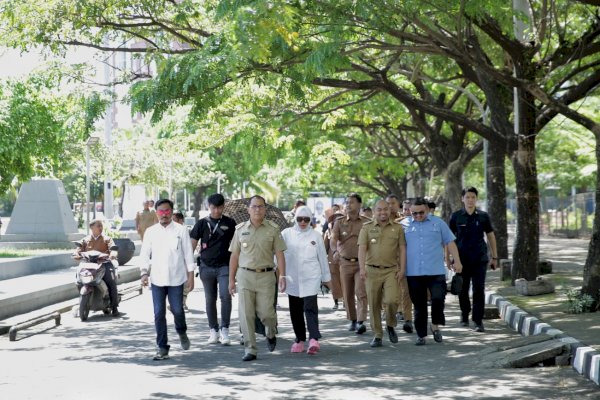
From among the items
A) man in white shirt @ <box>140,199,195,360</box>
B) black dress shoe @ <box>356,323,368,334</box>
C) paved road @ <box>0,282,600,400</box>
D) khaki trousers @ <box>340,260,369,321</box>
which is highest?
man in white shirt @ <box>140,199,195,360</box>

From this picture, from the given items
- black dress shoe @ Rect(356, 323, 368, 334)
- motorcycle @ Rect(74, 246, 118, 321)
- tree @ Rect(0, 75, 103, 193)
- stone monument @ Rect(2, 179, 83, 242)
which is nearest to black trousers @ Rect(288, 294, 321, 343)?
black dress shoe @ Rect(356, 323, 368, 334)

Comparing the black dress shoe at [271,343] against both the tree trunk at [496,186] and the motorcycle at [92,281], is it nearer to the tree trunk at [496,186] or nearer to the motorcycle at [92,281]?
the motorcycle at [92,281]

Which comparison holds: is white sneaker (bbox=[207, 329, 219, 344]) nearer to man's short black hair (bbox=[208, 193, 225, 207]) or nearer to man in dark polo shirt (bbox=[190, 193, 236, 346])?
man in dark polo shirt (bbox=[190, 193, 236, 346])

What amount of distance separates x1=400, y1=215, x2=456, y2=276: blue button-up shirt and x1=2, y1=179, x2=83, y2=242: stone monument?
79.0 ft

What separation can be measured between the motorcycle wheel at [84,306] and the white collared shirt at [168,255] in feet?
14.7

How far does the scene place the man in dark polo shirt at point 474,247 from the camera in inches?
549

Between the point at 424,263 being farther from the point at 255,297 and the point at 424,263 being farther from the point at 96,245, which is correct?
the point at 96,245

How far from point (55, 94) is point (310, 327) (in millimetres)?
9082

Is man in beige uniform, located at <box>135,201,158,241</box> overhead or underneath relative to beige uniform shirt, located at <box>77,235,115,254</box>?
overhead

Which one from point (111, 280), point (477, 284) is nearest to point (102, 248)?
point (111, 280)

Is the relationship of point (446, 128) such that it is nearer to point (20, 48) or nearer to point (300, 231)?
point (20, 48)

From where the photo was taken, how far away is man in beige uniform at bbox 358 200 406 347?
12.7 m

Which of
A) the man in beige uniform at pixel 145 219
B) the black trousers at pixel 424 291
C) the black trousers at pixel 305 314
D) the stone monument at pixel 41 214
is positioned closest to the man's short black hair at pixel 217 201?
the black trousers at pixel 305 314

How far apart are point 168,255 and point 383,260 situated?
262 cm
